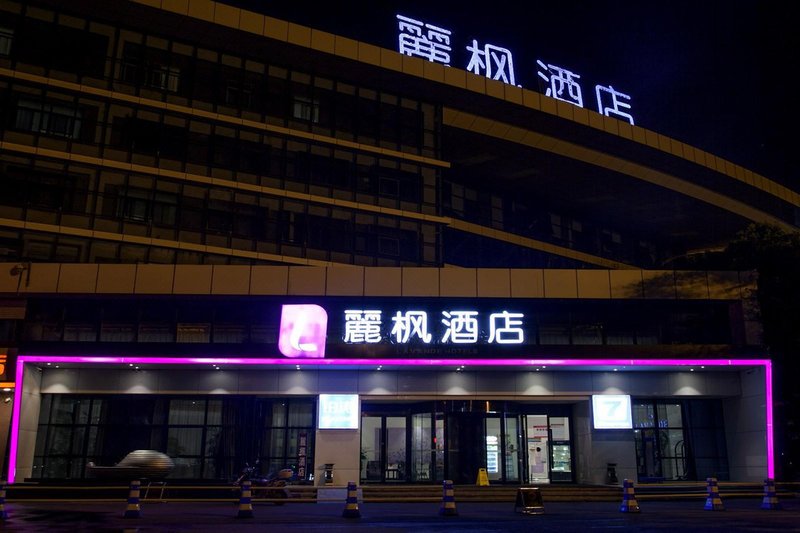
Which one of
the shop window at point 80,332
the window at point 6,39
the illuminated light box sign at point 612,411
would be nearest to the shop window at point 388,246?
the illuminated light box sign at point 612,411

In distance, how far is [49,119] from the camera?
34.1m

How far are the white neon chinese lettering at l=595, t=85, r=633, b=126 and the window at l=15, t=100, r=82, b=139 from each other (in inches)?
1133

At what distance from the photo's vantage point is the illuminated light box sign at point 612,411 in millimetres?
27406

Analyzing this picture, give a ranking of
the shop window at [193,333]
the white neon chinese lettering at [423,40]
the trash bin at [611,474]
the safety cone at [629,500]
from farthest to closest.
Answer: the white neon chinese lettering at [423,40], the shop window at [193,333], the trash bin at [611,474], the safety cone at [629,500]

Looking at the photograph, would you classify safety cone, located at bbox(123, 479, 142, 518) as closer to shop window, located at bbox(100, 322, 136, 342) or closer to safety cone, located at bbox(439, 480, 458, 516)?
safety cone, located at bbox(439, 480, 458, 516)

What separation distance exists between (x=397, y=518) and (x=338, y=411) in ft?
32.0

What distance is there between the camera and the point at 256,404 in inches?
1104

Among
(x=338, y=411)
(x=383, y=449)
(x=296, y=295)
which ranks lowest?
(x=383, y=449)

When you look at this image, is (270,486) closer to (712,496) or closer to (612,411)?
(612,411)

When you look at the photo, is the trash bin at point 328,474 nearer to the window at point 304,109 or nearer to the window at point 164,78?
the window at point 304,109

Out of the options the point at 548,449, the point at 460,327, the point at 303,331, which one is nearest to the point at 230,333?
the point at 303,331

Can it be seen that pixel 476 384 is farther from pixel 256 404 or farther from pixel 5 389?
pixel 5 389

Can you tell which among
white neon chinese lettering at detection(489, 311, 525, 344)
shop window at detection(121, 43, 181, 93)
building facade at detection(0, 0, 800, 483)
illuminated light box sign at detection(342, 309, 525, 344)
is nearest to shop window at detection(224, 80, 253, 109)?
building facade at detection(0, 0, 800, 483)

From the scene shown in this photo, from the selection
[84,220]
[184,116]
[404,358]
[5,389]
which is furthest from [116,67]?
[404,358]
